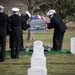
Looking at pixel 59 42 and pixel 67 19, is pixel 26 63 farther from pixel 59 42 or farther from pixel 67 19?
pixel 67 19

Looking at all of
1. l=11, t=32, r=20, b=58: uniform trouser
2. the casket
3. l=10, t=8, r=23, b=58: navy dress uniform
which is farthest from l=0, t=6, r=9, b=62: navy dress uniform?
the casket

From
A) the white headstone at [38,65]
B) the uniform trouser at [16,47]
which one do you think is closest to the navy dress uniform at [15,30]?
the uniform trouser at [16,47]

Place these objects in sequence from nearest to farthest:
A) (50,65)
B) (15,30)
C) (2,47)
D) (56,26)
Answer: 1. (50,65)
2. (2,47)
3. (15,30)
4. (56,26)

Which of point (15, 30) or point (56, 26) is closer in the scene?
point (15, 30)

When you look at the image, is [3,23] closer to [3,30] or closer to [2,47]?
[3,30]

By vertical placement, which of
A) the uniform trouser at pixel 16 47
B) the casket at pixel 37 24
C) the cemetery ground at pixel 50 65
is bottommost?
the cemetery ground at pixel 50 65

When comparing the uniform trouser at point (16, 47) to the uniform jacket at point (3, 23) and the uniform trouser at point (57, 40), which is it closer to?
the uniform jacket at point (3, 23)

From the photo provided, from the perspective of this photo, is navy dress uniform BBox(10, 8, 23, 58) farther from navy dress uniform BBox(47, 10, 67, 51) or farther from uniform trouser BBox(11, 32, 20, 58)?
navy dress uniform BBox(47, 10, 67, 51)

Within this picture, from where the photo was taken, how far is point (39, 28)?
49.4ft

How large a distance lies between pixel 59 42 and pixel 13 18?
9.82 feet

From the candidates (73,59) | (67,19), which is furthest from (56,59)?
(67,19)

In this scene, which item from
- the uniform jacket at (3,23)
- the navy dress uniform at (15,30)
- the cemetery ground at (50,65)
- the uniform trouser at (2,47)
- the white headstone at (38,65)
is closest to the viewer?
the white headstone at (38,65)

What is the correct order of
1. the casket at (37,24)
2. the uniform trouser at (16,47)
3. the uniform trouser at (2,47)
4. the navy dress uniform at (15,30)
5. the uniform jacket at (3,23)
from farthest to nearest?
the casket at (37,24) → the uniform trouser at (16,47) → the navy dress uniform at (15,30) → the uniform trouser at (2,47) → the uniform jacket at (3,23)

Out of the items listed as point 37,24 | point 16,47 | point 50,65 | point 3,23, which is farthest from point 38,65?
point 37,24
